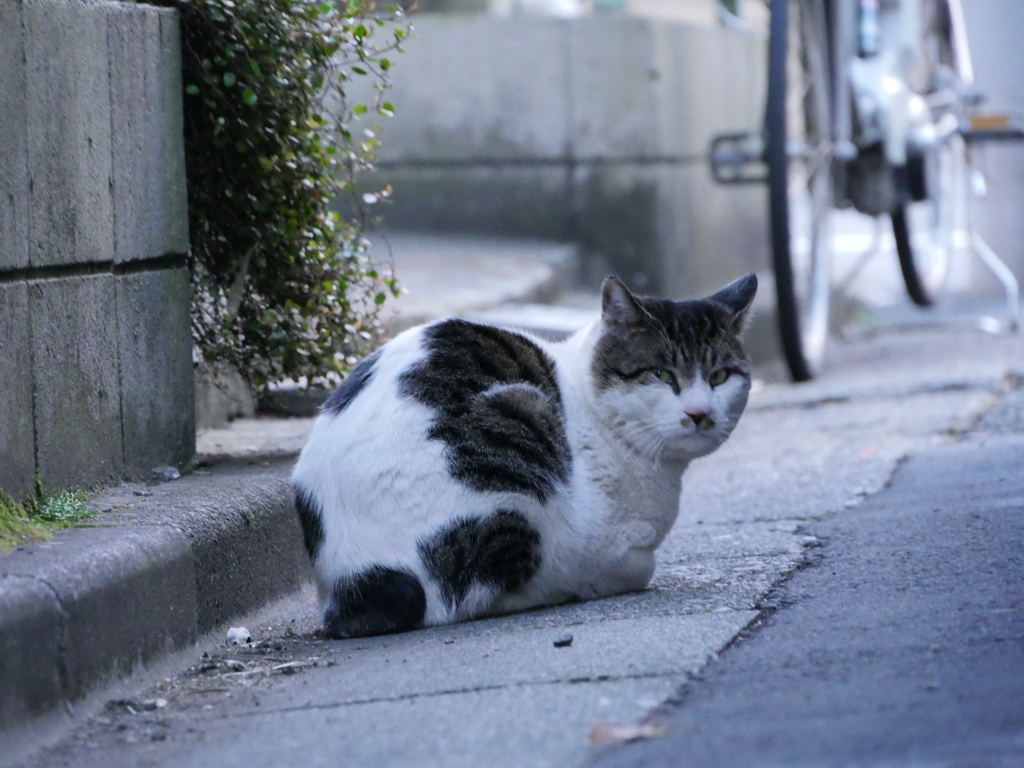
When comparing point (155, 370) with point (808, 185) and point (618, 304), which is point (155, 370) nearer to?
point (618, 304)

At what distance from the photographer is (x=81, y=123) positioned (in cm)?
278

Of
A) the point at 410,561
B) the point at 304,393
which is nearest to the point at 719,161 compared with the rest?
the point at 304,393

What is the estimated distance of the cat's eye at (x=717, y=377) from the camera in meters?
2.97

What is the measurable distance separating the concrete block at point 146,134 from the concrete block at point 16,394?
0.42m

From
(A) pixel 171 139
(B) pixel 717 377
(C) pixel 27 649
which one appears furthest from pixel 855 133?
(C) pixel 27 649

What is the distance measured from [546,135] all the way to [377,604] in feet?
15.3

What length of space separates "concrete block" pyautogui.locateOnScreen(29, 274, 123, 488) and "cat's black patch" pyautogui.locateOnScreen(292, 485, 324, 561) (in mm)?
424

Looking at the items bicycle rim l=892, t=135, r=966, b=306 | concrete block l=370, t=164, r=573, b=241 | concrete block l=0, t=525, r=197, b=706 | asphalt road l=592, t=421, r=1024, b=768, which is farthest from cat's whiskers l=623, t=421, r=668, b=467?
bicycle rim l=892, t=135, r=966, b=306

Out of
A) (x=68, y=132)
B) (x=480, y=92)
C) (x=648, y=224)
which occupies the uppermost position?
(x=480, y=92)

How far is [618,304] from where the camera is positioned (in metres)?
3.00

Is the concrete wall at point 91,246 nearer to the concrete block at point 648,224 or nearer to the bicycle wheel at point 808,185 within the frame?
the bicycle wheel at point 808,185

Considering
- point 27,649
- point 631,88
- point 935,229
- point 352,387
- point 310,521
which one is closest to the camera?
point 27,649

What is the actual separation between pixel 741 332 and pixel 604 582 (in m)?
0.71

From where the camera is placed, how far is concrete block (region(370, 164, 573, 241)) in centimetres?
703
